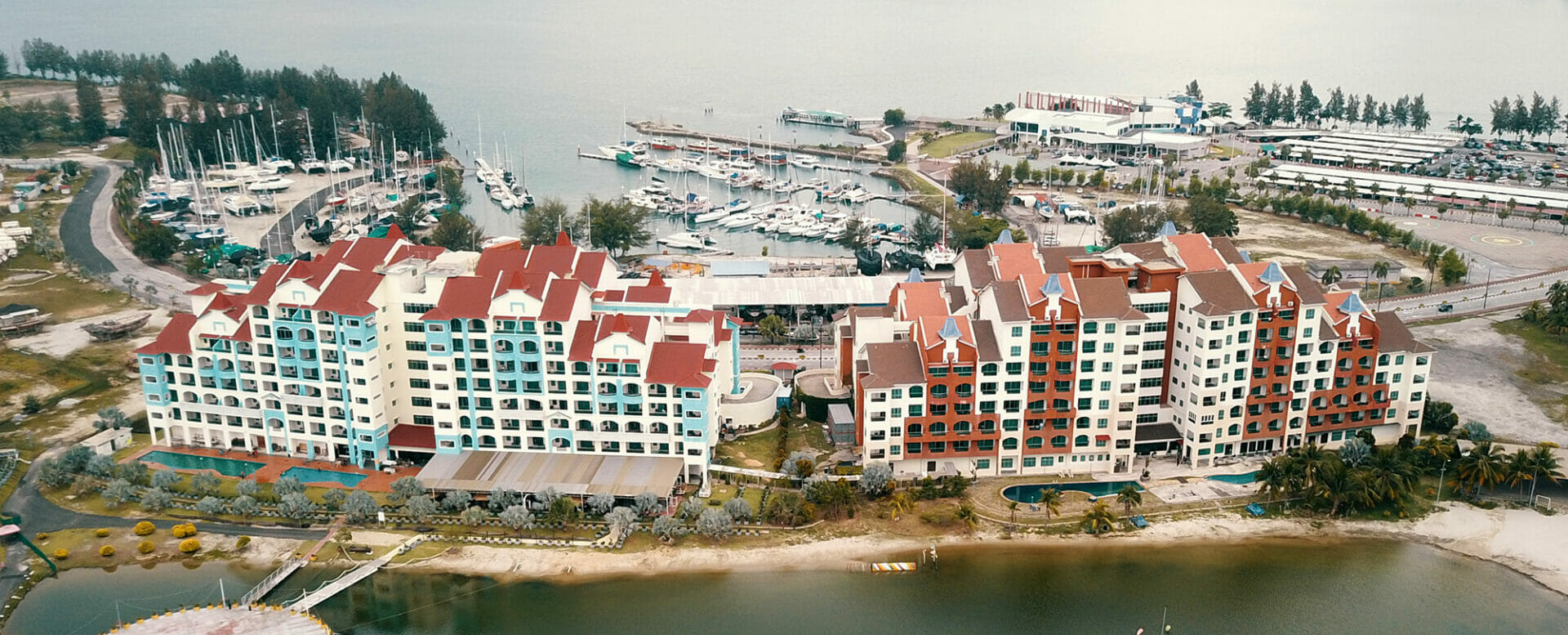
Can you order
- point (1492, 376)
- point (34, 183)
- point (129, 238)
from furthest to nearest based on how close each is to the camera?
point (34, 183) < point (129, 238) < point (1492, 376)

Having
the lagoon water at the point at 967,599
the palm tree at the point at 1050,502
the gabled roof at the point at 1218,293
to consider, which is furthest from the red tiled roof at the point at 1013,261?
the lagoon water at the point at 967,599

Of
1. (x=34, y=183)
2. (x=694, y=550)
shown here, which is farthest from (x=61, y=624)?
(x=34, y=183)

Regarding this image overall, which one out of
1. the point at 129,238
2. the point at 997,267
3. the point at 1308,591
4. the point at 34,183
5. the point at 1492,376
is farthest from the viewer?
the point at 34,183

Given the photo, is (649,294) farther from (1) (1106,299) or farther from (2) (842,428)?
(1) (1106,299)

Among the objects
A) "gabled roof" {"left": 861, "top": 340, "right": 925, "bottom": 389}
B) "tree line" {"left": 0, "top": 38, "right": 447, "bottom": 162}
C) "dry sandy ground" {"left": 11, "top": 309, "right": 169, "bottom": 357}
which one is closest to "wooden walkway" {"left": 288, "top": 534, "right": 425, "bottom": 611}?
"gabled roof" {"left": 861, "top": 340, "right": 925, "bottom": 389}

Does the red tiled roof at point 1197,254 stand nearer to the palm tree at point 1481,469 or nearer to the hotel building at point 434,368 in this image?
the palm tree at point 1481,469

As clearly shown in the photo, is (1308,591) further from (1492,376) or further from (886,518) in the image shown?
(1492,376)

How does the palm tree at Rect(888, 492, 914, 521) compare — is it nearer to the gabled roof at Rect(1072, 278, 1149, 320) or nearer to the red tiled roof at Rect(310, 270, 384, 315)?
the gabled roof at Rect(1072, 278, 1149, 320)

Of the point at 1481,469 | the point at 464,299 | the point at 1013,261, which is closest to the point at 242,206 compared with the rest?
the point at 464,299
